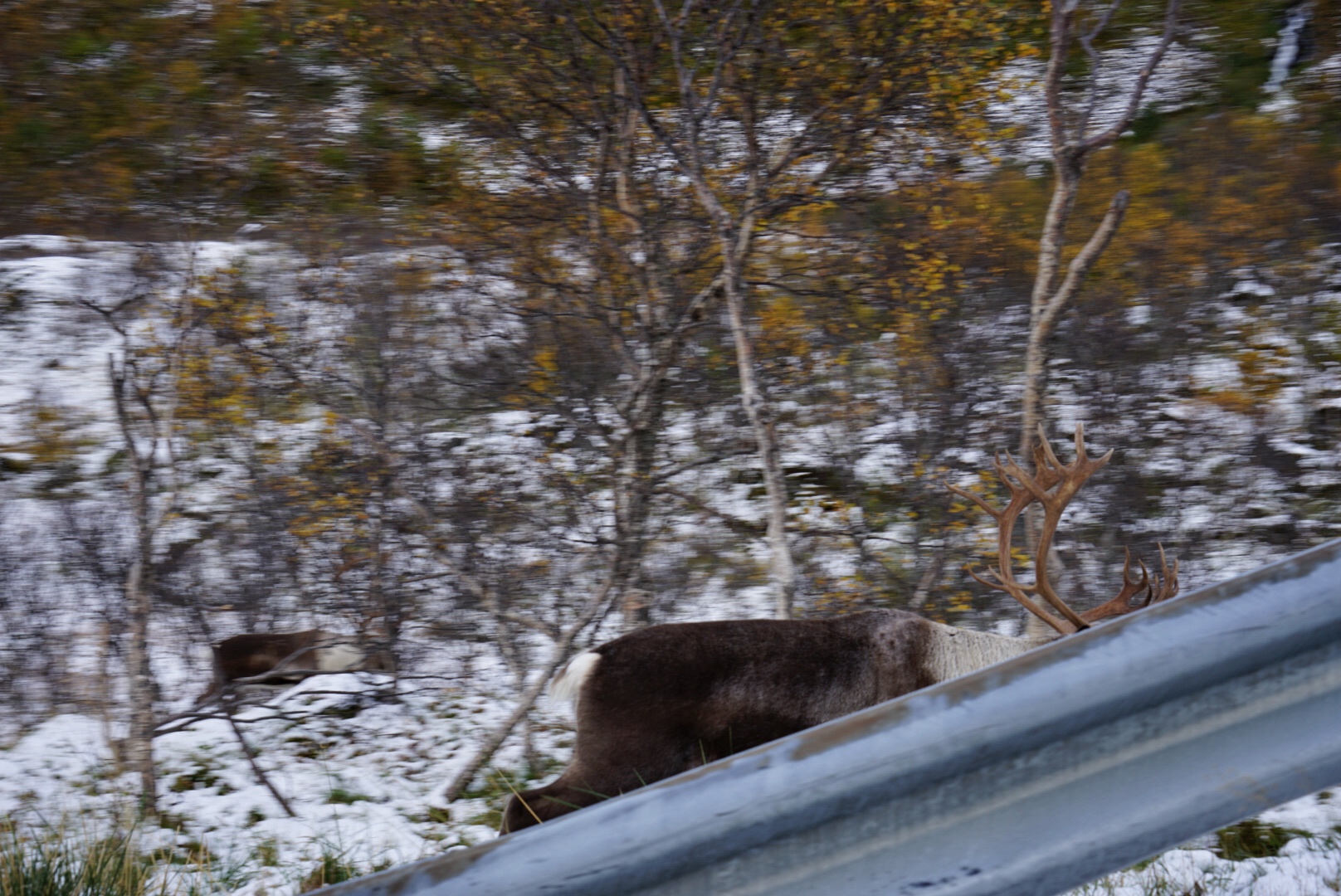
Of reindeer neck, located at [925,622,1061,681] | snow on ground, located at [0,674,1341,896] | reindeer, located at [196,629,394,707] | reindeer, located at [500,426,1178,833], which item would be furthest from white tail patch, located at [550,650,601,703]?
reindeer, located at [196,629,394,707]

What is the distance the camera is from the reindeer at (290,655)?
820 centimetres

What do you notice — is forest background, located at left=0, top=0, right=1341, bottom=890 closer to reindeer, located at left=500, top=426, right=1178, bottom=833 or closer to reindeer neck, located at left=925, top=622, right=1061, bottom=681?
reindeer neck, located at left=925, top=622, right=1061, bottom=681

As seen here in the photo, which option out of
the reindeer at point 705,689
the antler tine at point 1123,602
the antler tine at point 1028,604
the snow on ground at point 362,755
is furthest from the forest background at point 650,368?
the reindeer at point 705,689

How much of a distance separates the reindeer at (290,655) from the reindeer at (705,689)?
4.05 meters

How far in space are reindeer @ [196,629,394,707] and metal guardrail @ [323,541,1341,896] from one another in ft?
23.6

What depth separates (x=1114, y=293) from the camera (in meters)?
10.8

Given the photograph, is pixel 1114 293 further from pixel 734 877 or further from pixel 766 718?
pixel 734 877

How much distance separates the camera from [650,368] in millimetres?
7090

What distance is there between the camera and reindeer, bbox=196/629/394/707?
26.9 ft

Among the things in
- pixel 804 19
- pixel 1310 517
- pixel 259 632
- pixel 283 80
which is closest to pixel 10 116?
pixel 283 80

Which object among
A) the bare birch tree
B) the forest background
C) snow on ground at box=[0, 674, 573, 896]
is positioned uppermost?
the bare birch tree

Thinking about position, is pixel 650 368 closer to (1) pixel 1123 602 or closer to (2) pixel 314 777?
(1) pixel 1123 602

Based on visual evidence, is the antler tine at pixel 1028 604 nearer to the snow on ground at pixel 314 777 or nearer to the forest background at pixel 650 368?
the snow on ground at pixel 314 777

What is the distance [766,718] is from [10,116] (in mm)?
17058
